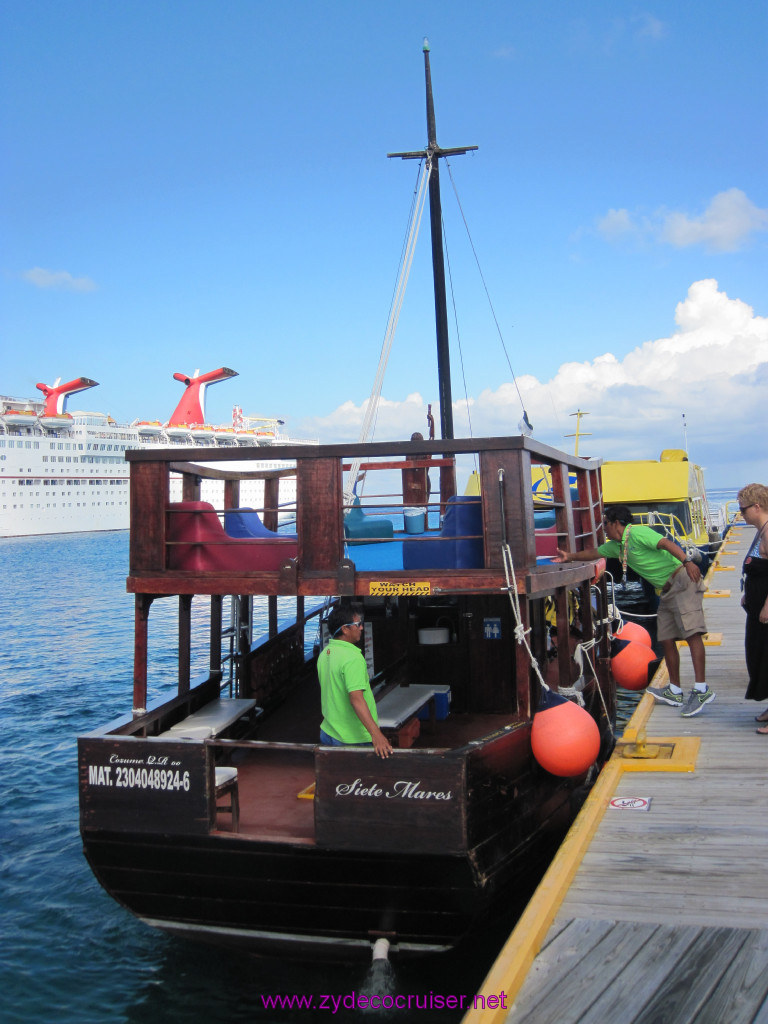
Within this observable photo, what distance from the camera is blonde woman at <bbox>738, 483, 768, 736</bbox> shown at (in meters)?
6.56

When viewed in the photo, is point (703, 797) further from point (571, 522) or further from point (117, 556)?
point (117, 556)

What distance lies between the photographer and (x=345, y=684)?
525 cm

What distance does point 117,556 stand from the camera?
61.8 metres

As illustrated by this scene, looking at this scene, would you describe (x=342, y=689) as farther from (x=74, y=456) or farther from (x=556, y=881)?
(x=74, y=456)

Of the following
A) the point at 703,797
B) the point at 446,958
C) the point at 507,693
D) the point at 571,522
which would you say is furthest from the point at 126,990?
the point at 571,522

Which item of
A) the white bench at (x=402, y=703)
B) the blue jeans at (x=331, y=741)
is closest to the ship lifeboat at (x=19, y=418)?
the white bench at (x=402, y=703)

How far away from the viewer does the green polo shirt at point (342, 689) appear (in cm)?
524

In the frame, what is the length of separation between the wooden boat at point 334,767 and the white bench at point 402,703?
18 millimetres

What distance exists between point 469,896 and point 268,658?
3.87 m

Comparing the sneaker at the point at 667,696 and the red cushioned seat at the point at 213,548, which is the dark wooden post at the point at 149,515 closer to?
the red cushioned seat at the point at 213,548

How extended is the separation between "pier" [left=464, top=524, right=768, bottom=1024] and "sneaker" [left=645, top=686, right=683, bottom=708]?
138 centimetres

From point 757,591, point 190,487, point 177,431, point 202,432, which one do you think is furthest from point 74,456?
point 757,591

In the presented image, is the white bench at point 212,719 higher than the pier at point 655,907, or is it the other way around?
the white bench at point 212,719

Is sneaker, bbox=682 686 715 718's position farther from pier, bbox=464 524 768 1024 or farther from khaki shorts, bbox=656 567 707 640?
pier, bbox=464 524 768 1024
